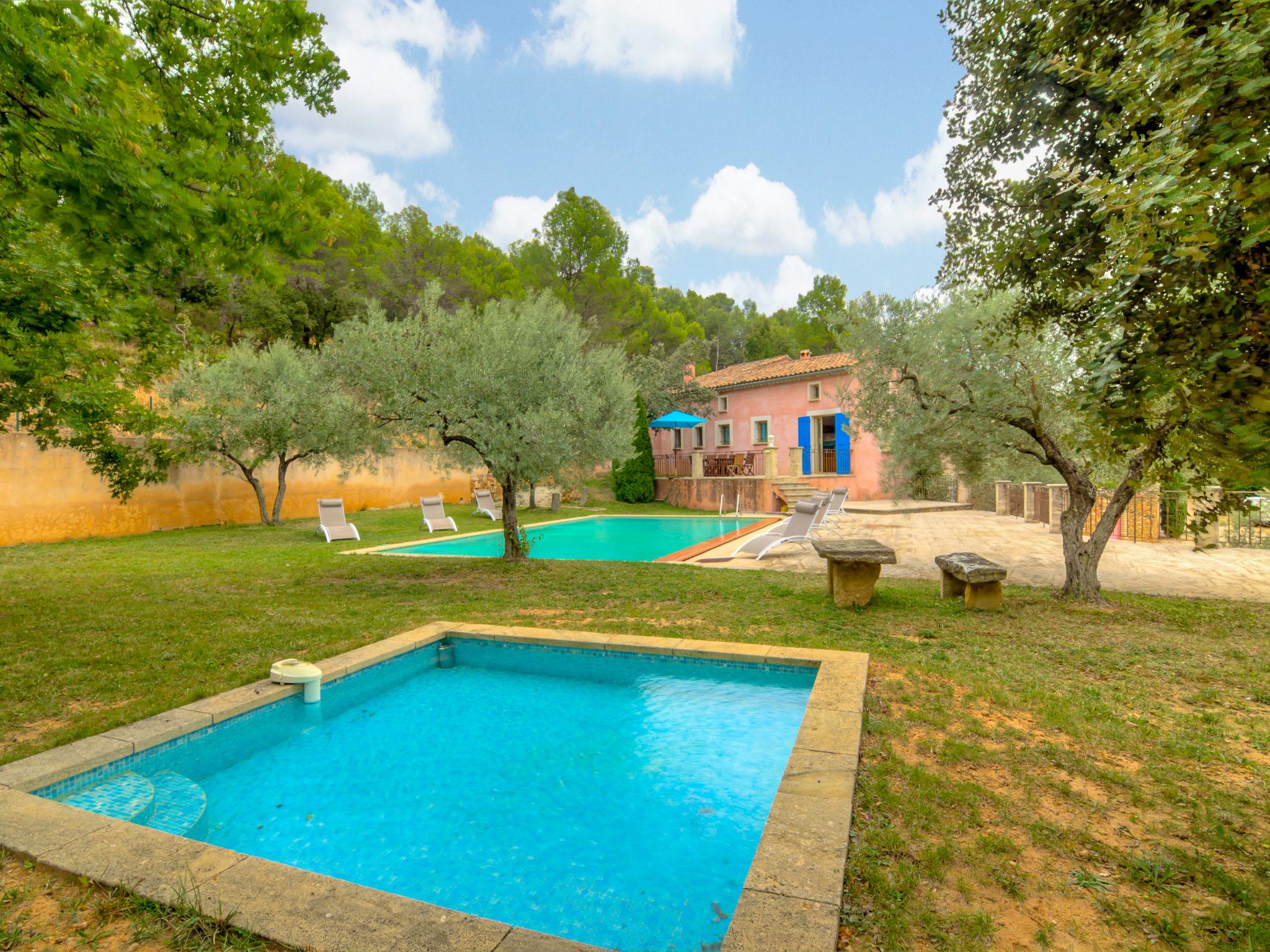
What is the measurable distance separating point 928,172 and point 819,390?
17625mm

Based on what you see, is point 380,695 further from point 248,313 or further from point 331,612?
point 248,313

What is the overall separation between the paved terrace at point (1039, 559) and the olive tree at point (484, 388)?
11.0 feet

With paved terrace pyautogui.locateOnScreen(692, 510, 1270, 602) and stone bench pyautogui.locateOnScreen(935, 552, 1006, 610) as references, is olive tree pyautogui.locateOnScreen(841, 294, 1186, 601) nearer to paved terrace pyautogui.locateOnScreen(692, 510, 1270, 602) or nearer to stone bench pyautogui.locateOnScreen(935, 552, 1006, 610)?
stone bench pyautogui.locateOnScreen(935, 552, 1006, 610)

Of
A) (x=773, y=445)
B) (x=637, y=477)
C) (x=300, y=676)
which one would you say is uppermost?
(x=773, y=445)

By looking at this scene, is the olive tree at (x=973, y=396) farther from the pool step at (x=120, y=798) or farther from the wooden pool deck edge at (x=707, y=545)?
the pool step at (x=120, y=798)

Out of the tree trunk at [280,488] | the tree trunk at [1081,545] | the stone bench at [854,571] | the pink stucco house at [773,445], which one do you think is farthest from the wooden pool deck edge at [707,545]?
the tree trunk at [280,488]

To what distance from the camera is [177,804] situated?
3.43m

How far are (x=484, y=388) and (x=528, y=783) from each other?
5835mm

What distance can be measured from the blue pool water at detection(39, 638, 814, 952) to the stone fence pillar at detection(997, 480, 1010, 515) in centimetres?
1632

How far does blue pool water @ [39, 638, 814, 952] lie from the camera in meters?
2.96

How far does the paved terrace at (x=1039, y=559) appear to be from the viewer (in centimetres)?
808

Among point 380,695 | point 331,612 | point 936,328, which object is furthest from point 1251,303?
point 331,612

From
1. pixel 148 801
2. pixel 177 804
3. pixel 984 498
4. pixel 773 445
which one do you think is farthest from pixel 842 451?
pixel 148 801

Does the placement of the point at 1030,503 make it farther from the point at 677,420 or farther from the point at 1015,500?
the point at 677,420
